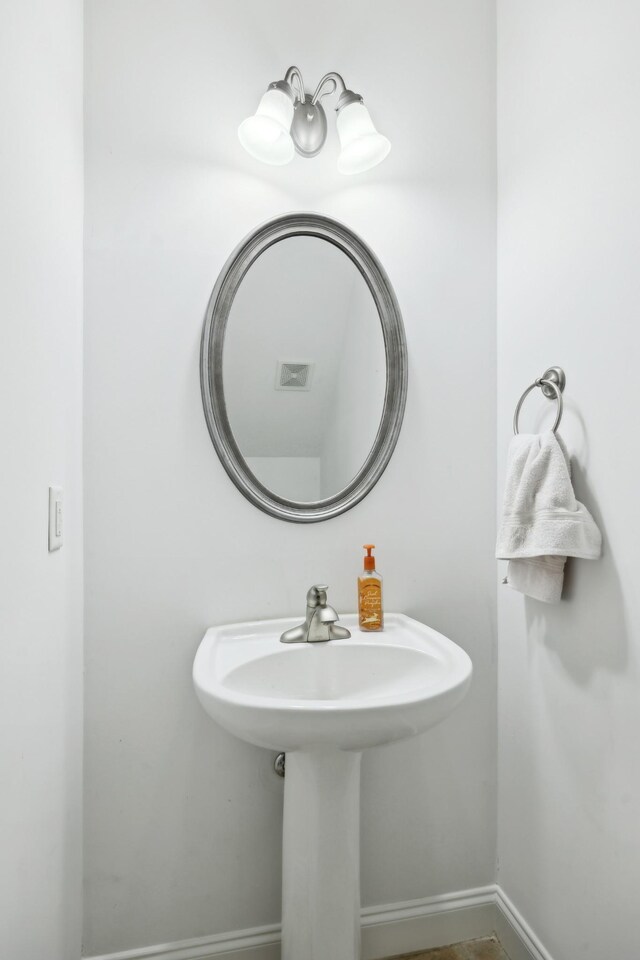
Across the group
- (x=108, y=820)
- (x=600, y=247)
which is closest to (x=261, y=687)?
(x=108, y=820)

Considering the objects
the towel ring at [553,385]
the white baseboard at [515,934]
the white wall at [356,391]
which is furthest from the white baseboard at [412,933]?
the towel ring at [553,385]

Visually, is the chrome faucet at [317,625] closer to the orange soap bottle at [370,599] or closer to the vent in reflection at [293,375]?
the orange soap bottle at [370,599]

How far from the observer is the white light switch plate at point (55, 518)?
97 cm

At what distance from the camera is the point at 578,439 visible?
3.82ft

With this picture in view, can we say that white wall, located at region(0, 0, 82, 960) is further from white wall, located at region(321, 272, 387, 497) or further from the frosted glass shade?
white wall, located at region(321, 272, 387, 497)

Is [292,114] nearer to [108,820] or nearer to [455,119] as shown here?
[455,119]

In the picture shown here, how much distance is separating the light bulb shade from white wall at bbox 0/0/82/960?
23.3 inches

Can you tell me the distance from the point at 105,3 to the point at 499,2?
101 cm

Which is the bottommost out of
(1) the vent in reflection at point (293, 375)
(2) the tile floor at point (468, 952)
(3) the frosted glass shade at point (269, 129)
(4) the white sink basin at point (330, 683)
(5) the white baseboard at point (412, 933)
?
(2) the tile floor at point (468, 952)

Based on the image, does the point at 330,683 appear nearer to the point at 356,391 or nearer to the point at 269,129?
the point at 356,391

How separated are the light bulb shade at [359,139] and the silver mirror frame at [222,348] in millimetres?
147

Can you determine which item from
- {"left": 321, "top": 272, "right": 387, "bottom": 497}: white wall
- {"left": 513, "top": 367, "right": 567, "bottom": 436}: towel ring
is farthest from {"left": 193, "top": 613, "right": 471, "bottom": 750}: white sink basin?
{"left": 513, "top": 367, "right": 567, "bottom": 436}: towel ring

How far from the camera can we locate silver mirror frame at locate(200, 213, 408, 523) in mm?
1307

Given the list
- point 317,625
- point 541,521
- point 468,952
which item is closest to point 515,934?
point 468,952
